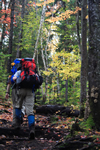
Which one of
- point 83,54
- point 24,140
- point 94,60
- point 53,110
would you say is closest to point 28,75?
point 24,140

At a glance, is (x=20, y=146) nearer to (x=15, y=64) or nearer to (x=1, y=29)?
(x=15, y=64)

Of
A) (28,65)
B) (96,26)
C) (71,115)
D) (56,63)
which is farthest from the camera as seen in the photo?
(56,63)

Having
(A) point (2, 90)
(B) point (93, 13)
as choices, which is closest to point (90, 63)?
(B) point (93, 13)

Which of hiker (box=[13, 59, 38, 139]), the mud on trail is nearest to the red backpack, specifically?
hiker (box=[13, 59, 38, 139])

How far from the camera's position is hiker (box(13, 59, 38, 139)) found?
406cm

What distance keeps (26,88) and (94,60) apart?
2.20m

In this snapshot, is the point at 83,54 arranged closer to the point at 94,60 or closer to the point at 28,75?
the point at 94,60

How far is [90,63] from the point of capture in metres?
4.82

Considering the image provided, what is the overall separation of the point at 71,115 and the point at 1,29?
18.2m

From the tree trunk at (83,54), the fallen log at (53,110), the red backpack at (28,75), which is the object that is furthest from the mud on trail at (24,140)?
the fallen log at (53,110)

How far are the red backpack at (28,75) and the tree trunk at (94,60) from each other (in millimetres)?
1691

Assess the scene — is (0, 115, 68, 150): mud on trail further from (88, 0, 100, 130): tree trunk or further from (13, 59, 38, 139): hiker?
(88, 0, 100, 130): tree trunk

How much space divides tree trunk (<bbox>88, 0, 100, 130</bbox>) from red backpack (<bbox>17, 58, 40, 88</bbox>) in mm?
1691

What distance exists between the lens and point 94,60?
4.76 meters
